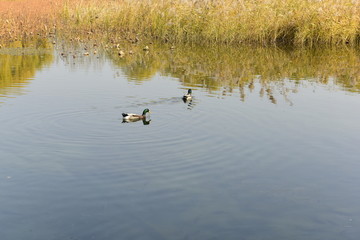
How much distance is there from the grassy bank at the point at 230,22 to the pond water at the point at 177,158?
10.5 meters

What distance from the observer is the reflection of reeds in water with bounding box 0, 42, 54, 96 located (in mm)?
16389

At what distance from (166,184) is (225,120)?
4662 mm

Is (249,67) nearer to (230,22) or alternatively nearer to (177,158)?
(230,22)

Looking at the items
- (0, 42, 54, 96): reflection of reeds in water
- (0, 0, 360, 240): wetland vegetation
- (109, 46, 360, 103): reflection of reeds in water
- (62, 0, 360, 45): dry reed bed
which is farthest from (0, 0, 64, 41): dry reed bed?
(109, 46, 360, 103): reflection of reeds in water

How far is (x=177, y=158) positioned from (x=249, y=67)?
13.3 meters

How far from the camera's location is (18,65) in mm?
21062

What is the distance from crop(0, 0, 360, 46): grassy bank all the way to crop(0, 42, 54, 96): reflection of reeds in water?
3863 millimetres

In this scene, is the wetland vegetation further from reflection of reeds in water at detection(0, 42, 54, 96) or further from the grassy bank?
the grassy bank

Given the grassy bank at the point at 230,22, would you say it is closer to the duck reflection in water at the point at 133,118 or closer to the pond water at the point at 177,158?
the pond water at the point at 177,158

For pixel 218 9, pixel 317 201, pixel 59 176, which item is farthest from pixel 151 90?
pixel 218 9

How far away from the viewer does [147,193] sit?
25.8 feet

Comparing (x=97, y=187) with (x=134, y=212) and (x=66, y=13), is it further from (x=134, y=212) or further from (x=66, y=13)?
(x=66, y=13)

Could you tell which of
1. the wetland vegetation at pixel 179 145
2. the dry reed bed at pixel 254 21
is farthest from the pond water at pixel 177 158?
the dry reed bed at pixel 254 21

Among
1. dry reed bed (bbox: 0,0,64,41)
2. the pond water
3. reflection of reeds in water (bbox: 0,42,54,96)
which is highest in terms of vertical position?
dry reed bed (bbox: 0,0,64,41)
